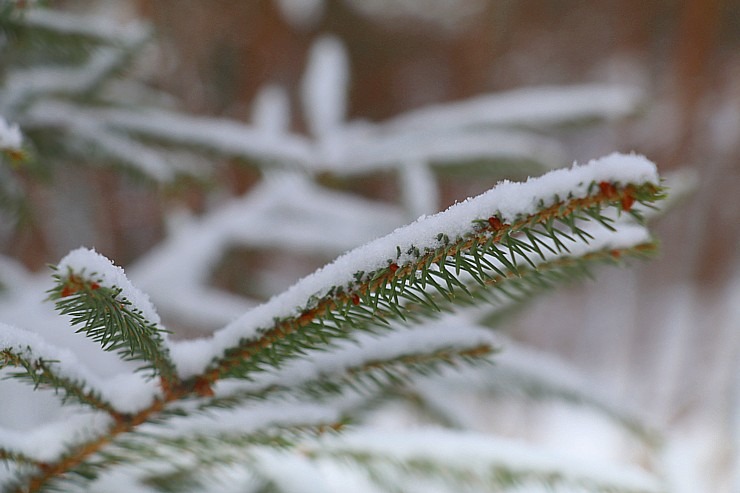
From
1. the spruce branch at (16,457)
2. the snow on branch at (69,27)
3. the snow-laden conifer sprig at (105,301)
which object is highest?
the snow on branch at (69,27)

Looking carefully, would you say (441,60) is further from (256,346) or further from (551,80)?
(256,346)

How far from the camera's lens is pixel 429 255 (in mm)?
167

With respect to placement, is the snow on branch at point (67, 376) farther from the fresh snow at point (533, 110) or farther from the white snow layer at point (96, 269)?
the fresh snow at point (533, 110)

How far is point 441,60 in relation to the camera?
256 cm

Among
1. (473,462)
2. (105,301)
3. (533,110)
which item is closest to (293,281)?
(533,110)

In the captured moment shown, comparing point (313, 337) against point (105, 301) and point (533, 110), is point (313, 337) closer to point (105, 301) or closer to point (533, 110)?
point (105, 301)

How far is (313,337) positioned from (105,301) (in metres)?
0.07

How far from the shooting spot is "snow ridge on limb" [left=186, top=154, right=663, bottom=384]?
16 cm

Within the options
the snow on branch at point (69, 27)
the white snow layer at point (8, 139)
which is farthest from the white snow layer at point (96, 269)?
the snow on branch at point (69, 27)

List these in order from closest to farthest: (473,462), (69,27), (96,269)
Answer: (96,269) < (473,462) < (69,27)

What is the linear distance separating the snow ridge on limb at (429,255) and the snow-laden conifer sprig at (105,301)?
0.03 metres

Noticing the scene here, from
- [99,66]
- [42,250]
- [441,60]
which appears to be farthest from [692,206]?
[99,66]

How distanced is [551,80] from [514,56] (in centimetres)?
20

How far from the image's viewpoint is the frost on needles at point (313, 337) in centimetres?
16
